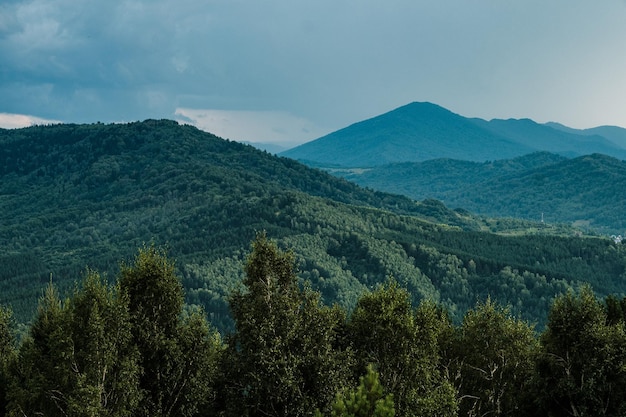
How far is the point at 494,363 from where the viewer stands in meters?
56.6

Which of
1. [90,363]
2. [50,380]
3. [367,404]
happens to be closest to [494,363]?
[367,404]

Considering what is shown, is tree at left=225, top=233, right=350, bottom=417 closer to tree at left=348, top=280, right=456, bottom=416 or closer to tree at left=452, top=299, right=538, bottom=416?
tree at left=348, top=280, right=456, bottom=416

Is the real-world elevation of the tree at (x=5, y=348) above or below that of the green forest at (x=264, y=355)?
below

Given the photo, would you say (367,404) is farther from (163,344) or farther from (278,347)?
(163,344)

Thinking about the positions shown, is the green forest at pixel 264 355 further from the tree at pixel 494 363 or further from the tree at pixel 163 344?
the tree at pixel 494 363

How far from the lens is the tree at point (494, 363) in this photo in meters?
55.4

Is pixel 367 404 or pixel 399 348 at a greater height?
pixel 367 404

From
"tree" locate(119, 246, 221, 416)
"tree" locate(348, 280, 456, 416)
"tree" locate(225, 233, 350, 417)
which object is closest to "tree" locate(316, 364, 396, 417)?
"tree" locate(225, 233, 350, 417)

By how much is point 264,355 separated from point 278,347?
1381mm

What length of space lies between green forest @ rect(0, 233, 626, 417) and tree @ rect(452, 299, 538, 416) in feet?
6.77

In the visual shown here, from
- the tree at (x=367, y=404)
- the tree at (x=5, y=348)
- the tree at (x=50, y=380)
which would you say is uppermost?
the tree at (x=367, y=404)

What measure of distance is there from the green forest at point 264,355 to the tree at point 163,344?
93mm

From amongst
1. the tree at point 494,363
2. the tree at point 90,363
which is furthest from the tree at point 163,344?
the tree at point 494,363

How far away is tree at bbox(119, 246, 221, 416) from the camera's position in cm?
4469
